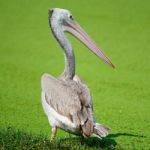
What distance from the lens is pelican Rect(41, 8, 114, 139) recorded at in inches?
155

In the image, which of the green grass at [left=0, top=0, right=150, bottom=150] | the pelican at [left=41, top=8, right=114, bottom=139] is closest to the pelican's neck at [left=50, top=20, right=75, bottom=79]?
the pelican at [left=41, top=8, right=114, bottom=139]

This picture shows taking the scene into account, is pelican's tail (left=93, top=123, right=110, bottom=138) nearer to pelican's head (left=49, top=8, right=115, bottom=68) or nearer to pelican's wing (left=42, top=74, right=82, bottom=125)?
pelican's wing (left=42, top=74, right=82, bottom=125)

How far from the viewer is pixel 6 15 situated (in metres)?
8.65

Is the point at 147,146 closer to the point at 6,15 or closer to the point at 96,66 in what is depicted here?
the point at 96,66

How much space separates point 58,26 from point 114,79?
176cm

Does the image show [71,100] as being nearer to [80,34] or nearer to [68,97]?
[68,97]

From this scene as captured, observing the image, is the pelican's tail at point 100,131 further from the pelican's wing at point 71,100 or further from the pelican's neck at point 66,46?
the pelican's neck at point 66,46

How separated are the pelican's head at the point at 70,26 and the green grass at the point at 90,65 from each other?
2.28ft

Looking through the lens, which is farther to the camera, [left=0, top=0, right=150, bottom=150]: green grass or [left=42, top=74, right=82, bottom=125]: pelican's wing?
[left=0, top=0, right=150, bottom=150]: green grass

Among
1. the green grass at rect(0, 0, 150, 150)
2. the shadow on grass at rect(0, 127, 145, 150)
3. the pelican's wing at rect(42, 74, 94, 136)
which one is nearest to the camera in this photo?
the shadow on grass at rect(0, 127, 145, 150)

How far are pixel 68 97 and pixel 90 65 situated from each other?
8.61ft

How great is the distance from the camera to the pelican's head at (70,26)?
4551 millimetres

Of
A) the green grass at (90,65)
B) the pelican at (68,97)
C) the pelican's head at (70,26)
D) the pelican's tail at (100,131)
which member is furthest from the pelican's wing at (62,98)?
the pelican's head at (70,26)

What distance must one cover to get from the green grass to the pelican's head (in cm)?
69
